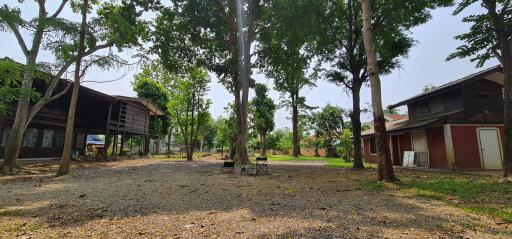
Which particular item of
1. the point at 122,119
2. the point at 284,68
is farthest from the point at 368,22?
the point at 122,119

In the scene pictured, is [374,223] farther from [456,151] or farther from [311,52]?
[311,52]

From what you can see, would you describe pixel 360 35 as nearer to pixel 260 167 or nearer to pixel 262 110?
pixel 260 167

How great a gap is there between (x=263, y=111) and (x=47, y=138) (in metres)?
29.4

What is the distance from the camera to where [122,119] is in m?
25.0

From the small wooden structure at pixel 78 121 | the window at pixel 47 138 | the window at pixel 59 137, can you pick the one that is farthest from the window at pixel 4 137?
the window at pixel 59 137

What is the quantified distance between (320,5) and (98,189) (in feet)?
47.3

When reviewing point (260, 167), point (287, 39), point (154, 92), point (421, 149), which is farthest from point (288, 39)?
point (154, 92)

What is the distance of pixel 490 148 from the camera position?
52.2ft

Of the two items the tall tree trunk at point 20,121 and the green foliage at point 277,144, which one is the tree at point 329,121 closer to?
the green foliage at point 277,144

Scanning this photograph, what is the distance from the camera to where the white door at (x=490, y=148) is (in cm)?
1568

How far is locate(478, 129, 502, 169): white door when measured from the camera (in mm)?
15680

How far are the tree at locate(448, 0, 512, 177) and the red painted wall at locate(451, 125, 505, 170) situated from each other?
15.5 ft

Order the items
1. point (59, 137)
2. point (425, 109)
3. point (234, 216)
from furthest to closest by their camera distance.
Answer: point (59, 137), point (425, 109), point (234, 216)

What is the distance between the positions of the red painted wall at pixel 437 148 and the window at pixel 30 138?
26.6 m
